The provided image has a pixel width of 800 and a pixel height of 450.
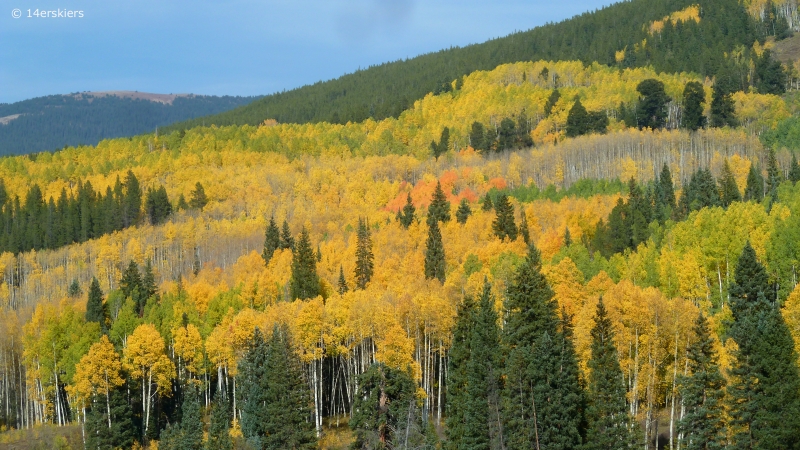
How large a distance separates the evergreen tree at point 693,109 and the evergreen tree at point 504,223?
2341 inches

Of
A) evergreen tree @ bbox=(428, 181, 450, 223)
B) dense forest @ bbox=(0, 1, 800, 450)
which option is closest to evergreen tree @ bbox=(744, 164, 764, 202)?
dense forest @ bbox=(0, 1, 800, 450)

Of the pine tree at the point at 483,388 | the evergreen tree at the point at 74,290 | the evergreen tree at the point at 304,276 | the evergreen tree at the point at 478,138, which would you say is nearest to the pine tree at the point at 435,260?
the evergreen tree at the point at 304,276

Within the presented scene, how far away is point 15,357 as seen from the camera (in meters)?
95.8

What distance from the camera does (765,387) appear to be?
165 ft

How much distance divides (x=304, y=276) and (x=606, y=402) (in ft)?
161

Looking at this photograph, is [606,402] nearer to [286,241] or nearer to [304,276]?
[304,276]

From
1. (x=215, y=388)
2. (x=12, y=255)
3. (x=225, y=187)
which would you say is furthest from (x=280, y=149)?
(x=215, y=388)

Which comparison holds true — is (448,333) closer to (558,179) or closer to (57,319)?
(57,319)

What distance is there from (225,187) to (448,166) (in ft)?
125

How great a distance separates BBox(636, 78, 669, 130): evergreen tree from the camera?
543 feet

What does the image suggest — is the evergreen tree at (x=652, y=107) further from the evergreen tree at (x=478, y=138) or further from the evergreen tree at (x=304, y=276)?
the evergreen tree at (x=304, y=276)

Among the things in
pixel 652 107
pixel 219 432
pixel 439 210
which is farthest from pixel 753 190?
pixel 219 432

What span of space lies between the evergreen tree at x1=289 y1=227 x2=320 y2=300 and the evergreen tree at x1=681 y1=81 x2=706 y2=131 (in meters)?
82.4

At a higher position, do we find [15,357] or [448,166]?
[448,166]
